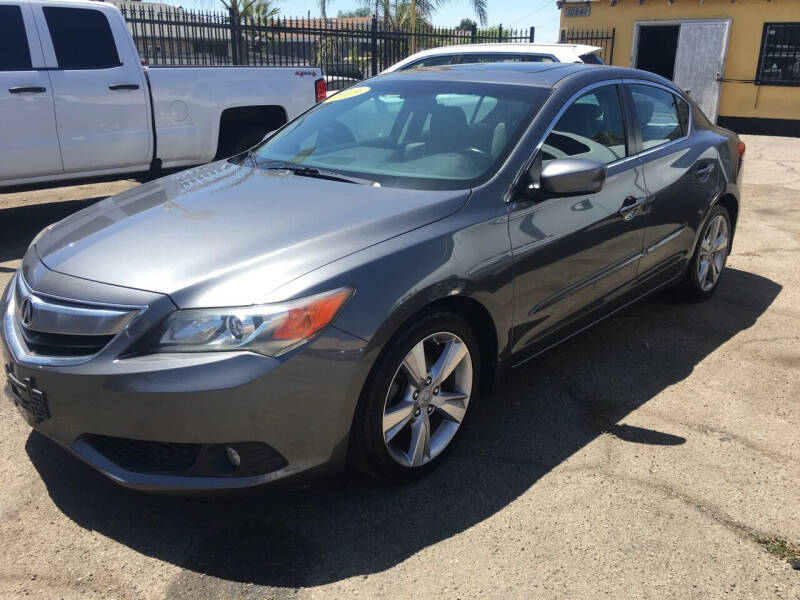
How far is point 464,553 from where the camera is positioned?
2666mm

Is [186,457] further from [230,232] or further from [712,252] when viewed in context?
[712,252]

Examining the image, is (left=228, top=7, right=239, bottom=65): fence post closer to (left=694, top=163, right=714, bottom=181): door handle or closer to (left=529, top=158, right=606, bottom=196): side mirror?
(left=694, top=163, right=714, bottom=181): door handle

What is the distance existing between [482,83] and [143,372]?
92.9 inches

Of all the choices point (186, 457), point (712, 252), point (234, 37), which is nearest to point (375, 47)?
point (234, 37)

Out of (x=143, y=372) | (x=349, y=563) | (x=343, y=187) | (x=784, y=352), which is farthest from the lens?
(x=784, y=352)

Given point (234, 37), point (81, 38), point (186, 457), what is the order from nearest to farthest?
point (186, 457)
point (81, 38)
point (234, 37)

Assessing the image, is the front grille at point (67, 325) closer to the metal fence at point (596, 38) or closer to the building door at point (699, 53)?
the building door at point (699, 53)

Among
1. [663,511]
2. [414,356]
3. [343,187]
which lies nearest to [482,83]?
[343,187]

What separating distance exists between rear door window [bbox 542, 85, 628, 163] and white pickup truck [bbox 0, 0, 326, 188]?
4.65m

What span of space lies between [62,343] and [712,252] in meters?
4.28

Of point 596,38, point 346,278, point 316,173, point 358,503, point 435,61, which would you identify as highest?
point 596,38

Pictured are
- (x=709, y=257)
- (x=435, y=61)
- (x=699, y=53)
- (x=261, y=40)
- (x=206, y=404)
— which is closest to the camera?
(x=206, y=404)

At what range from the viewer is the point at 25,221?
7480mm

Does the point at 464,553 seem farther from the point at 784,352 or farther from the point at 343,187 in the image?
the point at 784,352
